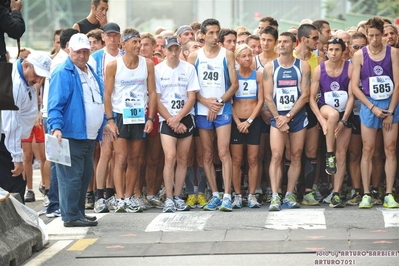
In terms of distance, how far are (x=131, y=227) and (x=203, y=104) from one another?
2.43 metres

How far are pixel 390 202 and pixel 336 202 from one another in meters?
0.70

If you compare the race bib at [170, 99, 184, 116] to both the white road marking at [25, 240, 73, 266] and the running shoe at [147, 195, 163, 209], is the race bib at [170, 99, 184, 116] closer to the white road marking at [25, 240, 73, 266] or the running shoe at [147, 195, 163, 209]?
the running shoe at [147, 195, 163, 209]

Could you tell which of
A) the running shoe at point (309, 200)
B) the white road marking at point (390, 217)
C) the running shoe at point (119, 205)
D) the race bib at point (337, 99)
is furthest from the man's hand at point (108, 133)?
the white road marking at point (390, 217)

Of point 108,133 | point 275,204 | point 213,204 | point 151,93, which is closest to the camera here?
point 108,133

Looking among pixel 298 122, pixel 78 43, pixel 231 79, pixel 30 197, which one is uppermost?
pixel 78 43

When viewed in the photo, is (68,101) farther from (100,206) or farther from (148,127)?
(100,206)

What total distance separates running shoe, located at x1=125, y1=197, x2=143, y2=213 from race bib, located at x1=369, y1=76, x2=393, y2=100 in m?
3.47

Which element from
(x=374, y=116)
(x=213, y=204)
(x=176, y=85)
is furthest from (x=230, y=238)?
(x=374, y=116)

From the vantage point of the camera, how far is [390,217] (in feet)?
37.8

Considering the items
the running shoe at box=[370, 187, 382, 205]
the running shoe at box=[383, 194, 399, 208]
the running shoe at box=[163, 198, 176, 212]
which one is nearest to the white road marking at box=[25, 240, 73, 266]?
the running shoe at box=[163, 198, 176, 212]

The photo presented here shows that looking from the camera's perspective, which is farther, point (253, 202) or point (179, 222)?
point (253, 202)

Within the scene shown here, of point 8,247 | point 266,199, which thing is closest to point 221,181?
point 266,199

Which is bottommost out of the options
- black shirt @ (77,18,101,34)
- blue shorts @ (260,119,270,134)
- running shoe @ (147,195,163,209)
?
running shoe @ (147,195,163,209)

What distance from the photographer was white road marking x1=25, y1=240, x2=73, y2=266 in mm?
9418
